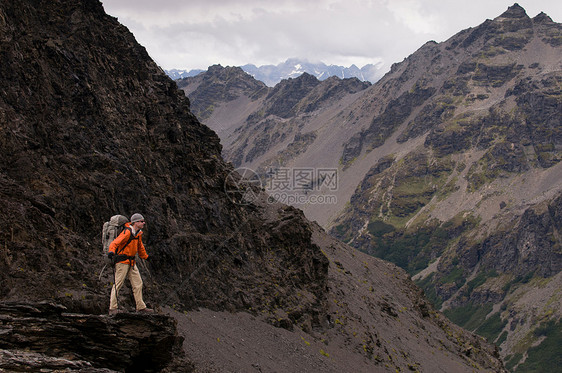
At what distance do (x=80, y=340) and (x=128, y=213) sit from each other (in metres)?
18.3

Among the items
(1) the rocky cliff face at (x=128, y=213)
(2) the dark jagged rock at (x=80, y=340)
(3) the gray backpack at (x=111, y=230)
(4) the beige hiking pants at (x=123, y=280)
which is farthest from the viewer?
(1) the rocky cliff face at (x=128, y=213)

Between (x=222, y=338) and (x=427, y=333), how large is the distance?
150 ft

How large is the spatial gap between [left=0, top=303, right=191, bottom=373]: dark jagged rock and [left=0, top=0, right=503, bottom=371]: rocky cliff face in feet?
0.16

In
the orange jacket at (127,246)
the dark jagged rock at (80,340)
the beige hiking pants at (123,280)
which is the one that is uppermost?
the orange jacket at (127,246)

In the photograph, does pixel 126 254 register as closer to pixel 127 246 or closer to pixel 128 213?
pixel 127 246

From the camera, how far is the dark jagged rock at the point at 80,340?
44.3 ft

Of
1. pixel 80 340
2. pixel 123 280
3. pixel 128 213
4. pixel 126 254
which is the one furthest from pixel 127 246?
pixel 128 213

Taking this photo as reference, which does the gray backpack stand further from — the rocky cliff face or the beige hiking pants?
the rocky cliff face

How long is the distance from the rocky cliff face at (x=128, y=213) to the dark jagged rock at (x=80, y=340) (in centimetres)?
5

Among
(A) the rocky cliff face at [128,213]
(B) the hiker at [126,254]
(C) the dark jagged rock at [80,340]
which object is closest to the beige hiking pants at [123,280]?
(B) the hiker at [126,254]

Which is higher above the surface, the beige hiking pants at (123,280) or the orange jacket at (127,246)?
the orange jacket at (127,246)

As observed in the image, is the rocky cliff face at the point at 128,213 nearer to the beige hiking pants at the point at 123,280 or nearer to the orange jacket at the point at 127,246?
the beige hiking pants at the point at 123,280

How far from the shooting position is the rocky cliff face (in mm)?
18380

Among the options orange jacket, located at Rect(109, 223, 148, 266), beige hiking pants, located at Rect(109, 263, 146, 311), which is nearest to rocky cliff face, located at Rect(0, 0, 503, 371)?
beige hiking pants, located at Rect(109, 263, 146, 311)
